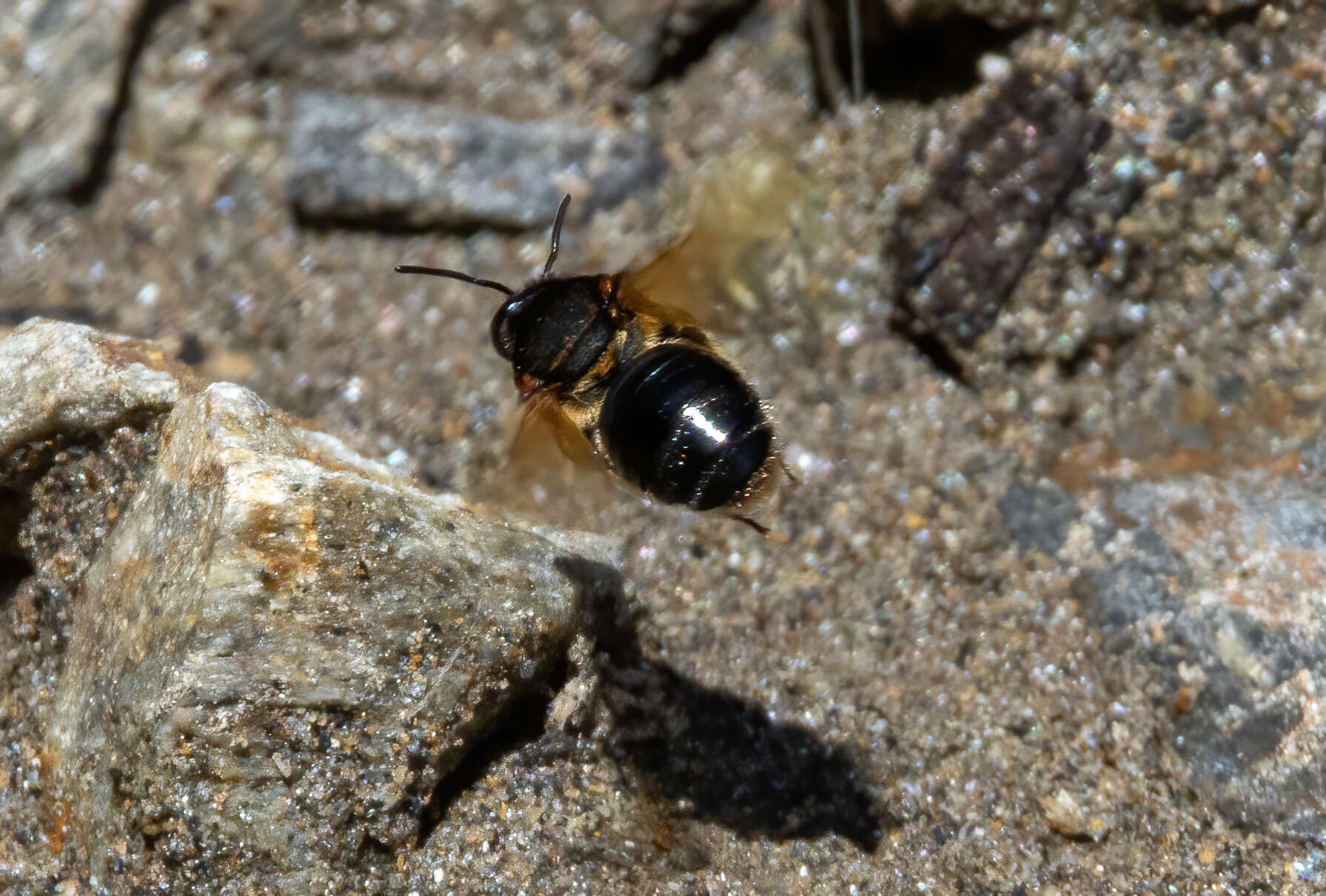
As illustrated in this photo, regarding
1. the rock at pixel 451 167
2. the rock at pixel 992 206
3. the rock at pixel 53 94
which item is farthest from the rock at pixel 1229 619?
the rock at pixel 53 94

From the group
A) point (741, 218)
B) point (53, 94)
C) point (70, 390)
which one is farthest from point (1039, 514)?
point (53, 94)

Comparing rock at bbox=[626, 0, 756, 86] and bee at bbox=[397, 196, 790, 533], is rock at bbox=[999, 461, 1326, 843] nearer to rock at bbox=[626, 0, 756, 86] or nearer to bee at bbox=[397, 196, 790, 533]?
bee at bbox=[397, 196, 790, 533]

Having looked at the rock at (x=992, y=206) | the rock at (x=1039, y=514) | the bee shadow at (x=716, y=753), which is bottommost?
the bee shadow at (x=716, y=753)

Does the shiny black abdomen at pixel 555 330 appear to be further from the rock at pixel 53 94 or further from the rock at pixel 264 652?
the rock at pixel 53 94

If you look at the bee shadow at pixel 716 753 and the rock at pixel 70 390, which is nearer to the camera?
the rock at pixel 70 390

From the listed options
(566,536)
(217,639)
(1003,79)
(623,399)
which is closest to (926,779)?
(566,536)

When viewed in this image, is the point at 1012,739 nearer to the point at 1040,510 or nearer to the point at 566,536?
the point at 1040,510

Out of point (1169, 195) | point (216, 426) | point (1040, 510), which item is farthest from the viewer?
point (1169, 195)
